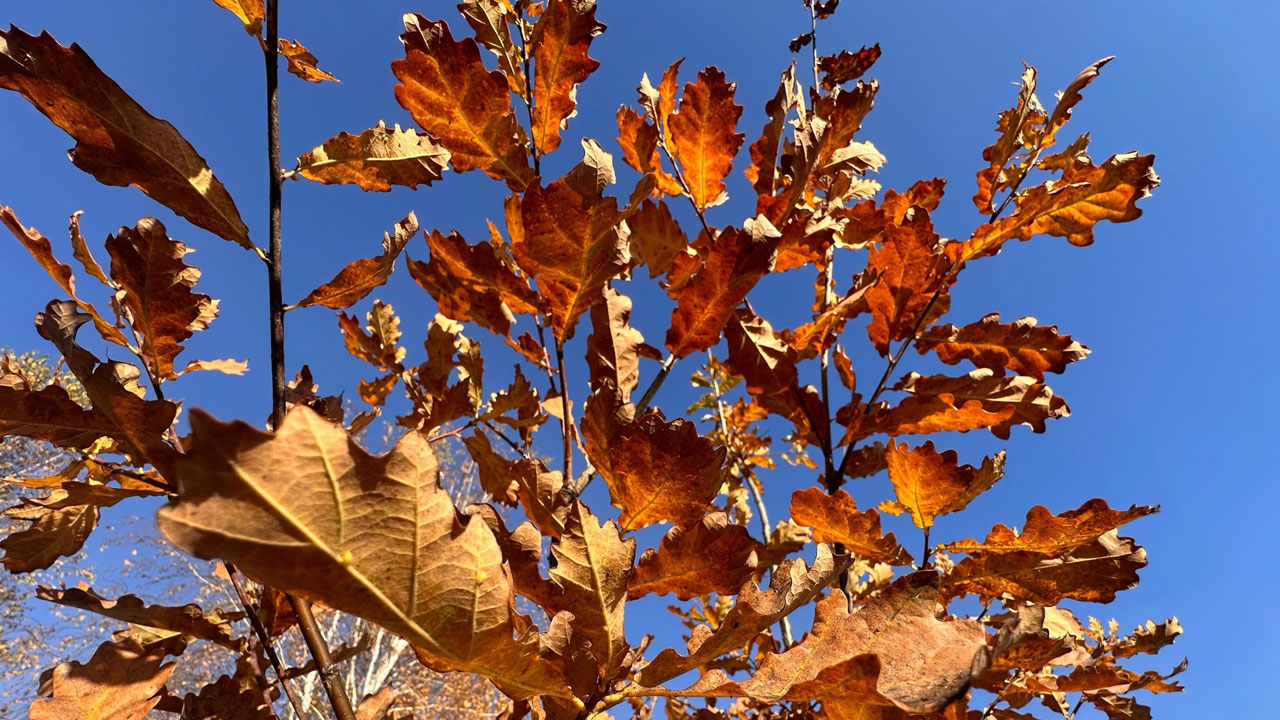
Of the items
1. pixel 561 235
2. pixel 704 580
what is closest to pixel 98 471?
pixel 561 235

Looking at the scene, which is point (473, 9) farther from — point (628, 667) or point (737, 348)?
point (628, 667)

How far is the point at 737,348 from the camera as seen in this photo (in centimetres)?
117

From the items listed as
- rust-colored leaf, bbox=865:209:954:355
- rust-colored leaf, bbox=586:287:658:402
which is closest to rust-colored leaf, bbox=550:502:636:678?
rust-colored leaf, bbox=586:287:658:402

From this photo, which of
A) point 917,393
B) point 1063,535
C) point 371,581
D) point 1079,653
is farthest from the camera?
point 917,393

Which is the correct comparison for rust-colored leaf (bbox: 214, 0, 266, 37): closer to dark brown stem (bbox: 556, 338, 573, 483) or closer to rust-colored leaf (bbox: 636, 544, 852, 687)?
dark brown stem (bbox: 556, 338, 573, 483)

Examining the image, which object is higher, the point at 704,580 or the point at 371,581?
the point at 704,580

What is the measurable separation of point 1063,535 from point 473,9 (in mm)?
1237

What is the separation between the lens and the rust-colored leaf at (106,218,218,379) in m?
0.82

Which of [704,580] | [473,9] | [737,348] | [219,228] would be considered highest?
[473,9]

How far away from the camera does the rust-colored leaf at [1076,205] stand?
3.61 ft

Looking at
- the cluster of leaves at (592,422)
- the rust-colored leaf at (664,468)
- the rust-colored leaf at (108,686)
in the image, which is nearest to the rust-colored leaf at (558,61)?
the cluster of leaves at (592,422)

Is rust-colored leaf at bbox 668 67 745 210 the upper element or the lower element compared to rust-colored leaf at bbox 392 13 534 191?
upper

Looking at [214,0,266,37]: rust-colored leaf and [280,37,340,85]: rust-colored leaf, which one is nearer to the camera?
[214,0,266,37]: rust-colored leaf

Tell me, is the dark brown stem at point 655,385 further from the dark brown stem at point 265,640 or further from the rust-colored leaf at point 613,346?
the dark brown stem at point 265,640
